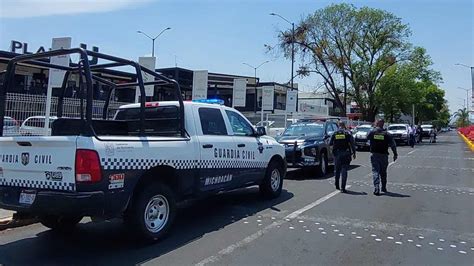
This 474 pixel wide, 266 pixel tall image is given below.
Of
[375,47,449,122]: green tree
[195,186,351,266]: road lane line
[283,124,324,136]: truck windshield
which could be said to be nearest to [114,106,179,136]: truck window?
[195,186,351,266]: road lane line

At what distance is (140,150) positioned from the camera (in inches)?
240

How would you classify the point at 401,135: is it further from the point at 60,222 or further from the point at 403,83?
the point at 60,222

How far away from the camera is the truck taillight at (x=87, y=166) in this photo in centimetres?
543

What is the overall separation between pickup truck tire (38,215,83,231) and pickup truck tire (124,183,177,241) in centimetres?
115

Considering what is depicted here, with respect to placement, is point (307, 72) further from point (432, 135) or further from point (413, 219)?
point (413, 219)

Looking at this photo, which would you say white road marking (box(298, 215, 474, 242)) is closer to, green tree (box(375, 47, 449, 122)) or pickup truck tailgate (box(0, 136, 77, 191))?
pickup truck tailgate (box(0, 136, 77, 191))

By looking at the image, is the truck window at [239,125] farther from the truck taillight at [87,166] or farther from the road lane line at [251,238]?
the truck taillight at [87,166]

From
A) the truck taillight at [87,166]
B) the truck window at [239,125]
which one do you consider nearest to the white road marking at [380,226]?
the truck window at [239,125]

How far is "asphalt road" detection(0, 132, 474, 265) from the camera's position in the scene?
568 cm

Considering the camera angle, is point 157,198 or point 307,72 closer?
point 157,198

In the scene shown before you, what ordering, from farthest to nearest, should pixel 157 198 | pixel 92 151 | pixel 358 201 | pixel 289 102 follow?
pixel 289 102
pixel 358 201
pixel 157 198
pixel 92 151

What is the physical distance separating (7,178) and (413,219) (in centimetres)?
646

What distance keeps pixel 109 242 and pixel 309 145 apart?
8.32 m

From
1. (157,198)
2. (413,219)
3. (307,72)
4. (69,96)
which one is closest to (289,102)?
(69,96)
